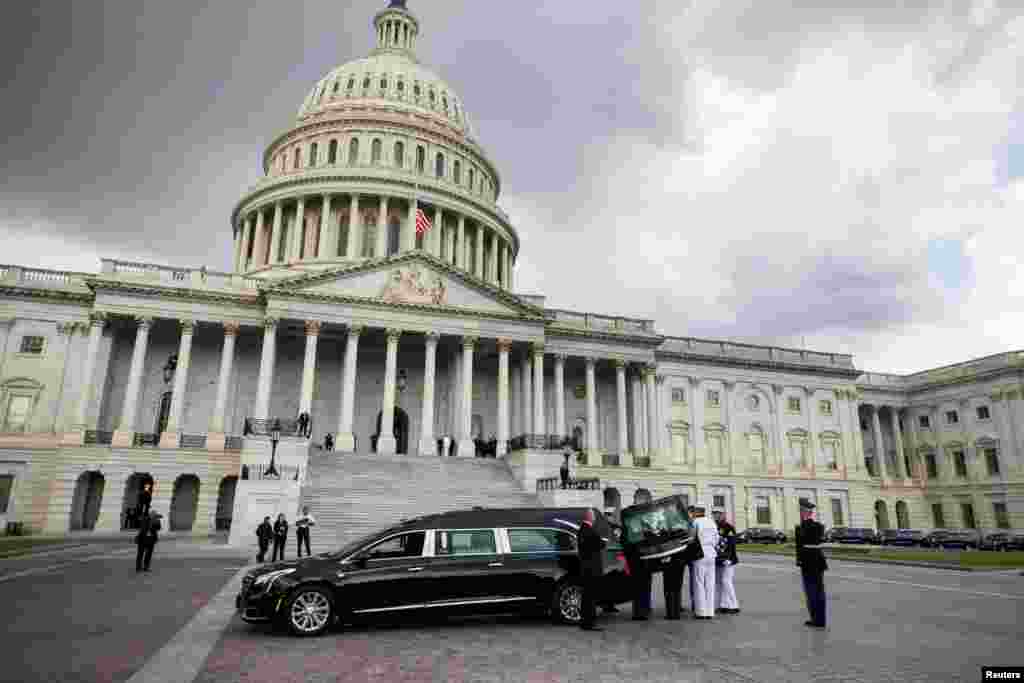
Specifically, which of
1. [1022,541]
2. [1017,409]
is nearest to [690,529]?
[1022,541]

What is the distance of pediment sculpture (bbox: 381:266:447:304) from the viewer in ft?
140

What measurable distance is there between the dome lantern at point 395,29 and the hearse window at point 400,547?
7549 cm

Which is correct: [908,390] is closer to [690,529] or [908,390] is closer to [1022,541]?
[1022,541]

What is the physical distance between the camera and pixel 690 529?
11.7m

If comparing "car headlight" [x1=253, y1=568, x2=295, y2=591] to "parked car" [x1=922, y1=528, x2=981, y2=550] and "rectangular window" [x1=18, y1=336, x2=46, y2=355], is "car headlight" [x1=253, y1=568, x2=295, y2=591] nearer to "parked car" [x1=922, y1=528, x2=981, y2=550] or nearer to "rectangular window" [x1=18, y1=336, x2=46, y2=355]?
"rectangular window" [x1=18, y1=336, x2=46, y2=355]

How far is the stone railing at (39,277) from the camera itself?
4222cm

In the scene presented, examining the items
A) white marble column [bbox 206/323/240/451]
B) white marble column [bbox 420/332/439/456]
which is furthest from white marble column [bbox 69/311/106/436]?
white marble column [bbox 420/332/439/456]

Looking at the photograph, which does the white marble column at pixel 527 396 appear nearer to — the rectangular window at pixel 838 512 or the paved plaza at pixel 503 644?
the rectangular window at pixel 838 512

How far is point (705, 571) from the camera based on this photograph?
11516mm

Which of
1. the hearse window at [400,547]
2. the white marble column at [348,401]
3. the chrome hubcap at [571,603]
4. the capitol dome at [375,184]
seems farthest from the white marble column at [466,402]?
the hearse window at [400,547]

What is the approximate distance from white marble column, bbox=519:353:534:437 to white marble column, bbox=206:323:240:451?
65.0 ft

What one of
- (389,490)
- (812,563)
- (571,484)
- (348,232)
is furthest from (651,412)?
(812,563)

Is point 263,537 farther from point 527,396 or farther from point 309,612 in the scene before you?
point 527,396

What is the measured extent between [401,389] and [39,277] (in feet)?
82.1
